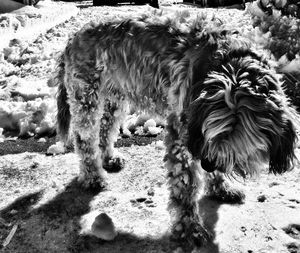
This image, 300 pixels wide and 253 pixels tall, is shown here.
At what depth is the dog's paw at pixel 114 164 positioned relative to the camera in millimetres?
5723

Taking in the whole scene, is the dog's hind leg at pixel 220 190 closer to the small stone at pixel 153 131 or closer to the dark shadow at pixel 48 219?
the dark shadow at pixel 48 219

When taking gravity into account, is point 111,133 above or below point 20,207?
above

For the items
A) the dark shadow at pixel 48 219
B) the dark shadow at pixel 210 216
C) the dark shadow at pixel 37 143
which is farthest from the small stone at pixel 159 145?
the dark shadow at pixel 210 216

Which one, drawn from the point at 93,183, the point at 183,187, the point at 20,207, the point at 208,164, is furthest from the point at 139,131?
the point at 208,164

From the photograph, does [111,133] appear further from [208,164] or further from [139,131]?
[208,164]

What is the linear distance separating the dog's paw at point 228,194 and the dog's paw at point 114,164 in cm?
142

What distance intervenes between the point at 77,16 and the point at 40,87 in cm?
773

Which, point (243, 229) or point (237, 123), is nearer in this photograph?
point (237, 123)

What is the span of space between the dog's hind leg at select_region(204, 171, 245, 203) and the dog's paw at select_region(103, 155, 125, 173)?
51.5 inches

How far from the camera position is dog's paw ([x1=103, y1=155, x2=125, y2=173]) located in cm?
572

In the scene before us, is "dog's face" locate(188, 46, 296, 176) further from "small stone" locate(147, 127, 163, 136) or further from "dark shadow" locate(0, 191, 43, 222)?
"small stone" locate(147, 127, 163, 136)

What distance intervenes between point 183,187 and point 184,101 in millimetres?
861

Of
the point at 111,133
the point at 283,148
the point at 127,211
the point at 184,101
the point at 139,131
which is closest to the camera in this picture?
the point at 283,148

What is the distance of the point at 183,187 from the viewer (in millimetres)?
4203
